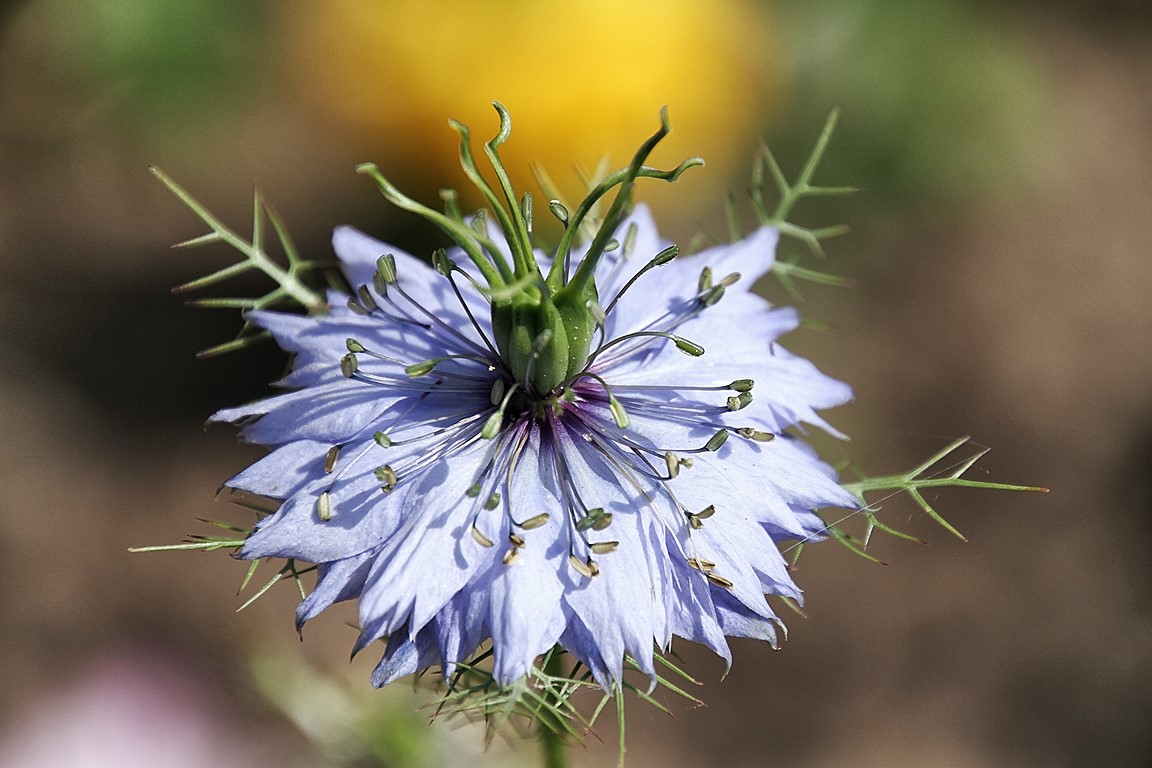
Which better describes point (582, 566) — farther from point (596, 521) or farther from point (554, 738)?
point (554, 738)

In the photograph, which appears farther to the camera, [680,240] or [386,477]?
[680,240]

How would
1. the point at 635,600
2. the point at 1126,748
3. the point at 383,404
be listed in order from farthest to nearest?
1. the point at 1126,748
2. the point at 383,404
3. the point at 635,600

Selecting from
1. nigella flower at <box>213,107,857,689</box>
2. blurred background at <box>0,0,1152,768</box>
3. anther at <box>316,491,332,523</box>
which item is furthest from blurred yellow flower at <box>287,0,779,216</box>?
anther at <box>316,491,332,523</box>

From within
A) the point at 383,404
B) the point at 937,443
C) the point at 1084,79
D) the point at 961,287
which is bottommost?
the point at 937,443

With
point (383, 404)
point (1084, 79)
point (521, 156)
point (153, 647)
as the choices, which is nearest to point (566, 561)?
point (383, 404)

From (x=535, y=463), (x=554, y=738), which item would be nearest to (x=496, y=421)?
(x=535, y=463)

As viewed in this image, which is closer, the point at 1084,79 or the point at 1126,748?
the point at 1126,748

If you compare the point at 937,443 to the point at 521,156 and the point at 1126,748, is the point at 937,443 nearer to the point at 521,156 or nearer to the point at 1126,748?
the point at 1126,748
